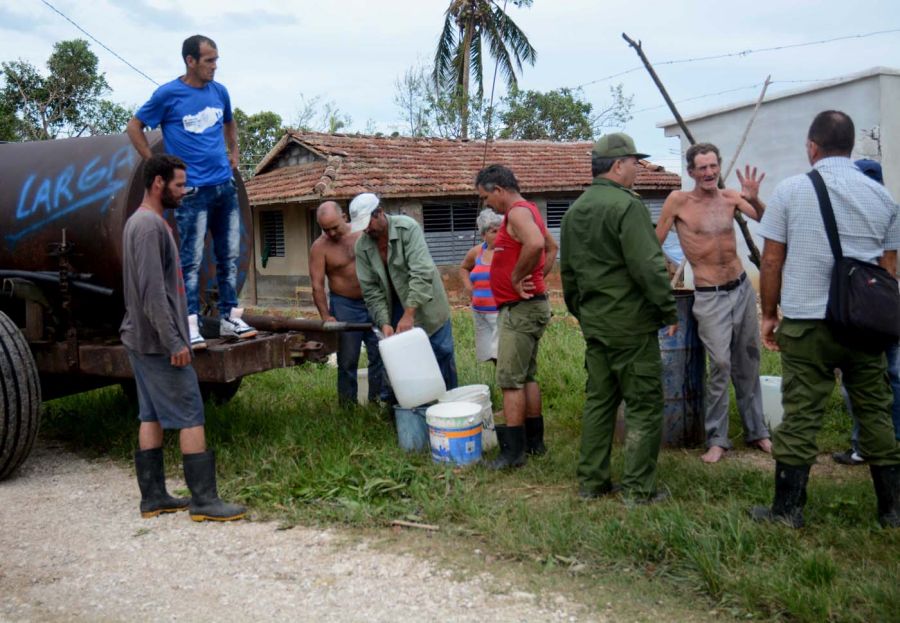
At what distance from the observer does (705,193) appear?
5.49 meters

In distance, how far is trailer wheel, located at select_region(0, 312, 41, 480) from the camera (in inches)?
209

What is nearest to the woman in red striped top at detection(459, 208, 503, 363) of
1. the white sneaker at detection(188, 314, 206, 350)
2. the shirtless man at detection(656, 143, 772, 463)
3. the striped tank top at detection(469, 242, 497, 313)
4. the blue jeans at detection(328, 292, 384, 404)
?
the striped tank top at detection(469, 242, 497, 313)

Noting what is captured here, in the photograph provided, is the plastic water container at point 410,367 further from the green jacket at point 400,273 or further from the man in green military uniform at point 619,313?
the man in green military uniform at point 619,313

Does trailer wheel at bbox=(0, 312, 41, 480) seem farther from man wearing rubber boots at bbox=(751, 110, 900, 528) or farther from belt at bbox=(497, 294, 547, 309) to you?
man wearing rubber boots at bbox=(751, 110, 900, 528)

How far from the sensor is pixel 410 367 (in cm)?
Result: 557

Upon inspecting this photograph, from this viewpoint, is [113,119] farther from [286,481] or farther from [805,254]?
[805,254]

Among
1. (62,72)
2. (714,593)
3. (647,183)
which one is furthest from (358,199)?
(62,72)

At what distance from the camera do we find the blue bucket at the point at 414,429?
5.57m

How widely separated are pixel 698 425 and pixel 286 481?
8.77 ft

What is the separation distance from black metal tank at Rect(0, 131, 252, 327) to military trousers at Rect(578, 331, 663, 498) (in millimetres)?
3069

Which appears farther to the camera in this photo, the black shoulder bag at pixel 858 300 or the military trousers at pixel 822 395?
the military trousers at pixel 822 395

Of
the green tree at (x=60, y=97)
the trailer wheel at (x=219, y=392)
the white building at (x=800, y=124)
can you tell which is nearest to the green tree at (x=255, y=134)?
the green tree at (x=60, y=97)

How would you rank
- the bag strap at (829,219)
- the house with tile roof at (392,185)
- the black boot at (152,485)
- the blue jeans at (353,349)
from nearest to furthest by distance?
the bag strap at (829,219) < the black boot at (152,485) < the blue jeans at (353,349) < the house with tile roof at (392,185)

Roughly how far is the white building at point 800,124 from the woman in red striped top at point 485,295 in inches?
244
